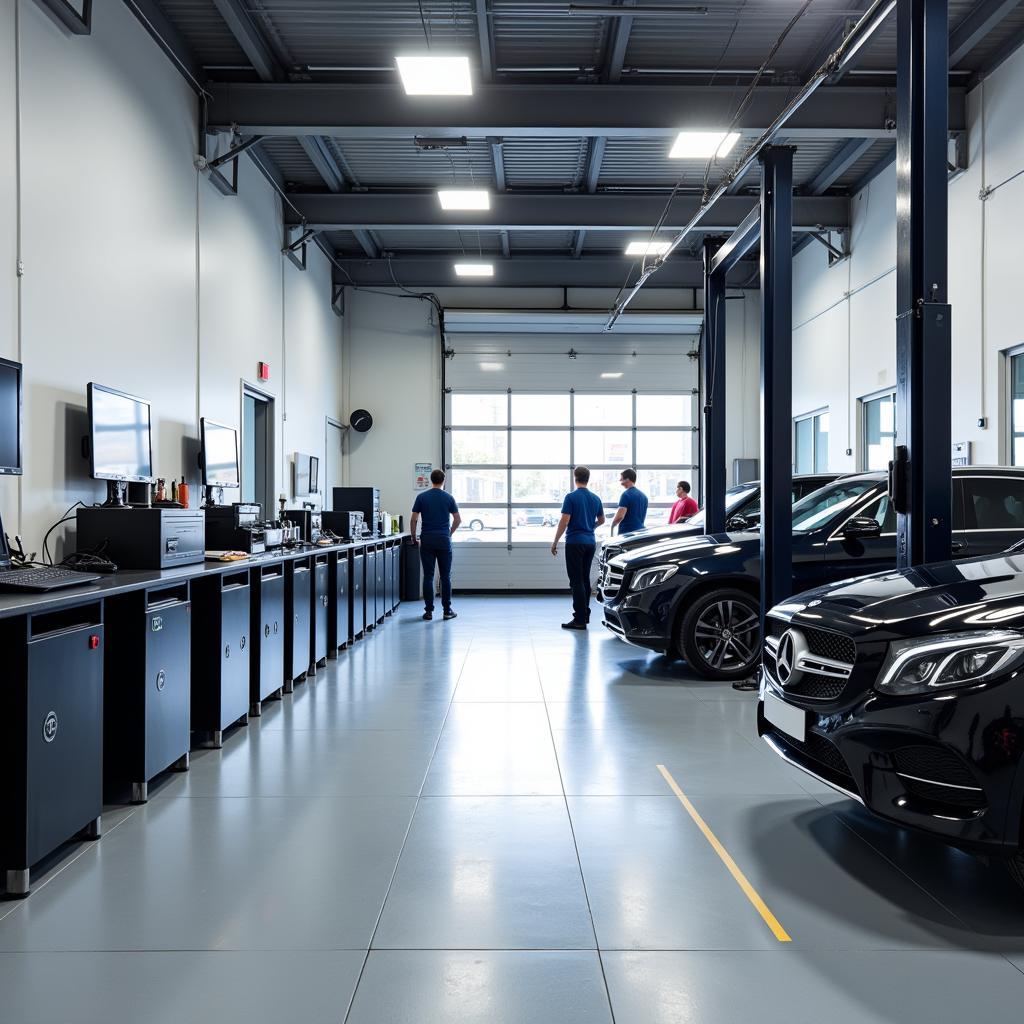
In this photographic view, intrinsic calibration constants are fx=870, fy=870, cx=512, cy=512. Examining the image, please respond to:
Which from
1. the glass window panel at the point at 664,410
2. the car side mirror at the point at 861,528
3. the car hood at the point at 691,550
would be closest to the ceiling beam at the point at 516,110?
the car hood at the point at 691,550

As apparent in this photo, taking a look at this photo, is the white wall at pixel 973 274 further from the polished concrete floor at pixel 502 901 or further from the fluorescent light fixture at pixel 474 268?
the polished concrete floor at pixel 502 901

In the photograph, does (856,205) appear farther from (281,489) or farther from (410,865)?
(410,865)

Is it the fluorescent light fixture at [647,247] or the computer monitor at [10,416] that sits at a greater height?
the fluorescent light fixture at [647,247]

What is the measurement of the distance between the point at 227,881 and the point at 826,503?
4930mm

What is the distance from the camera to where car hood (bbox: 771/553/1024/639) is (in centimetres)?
246

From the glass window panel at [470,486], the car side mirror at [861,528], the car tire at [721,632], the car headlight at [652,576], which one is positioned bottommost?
the car tire at [721,632]

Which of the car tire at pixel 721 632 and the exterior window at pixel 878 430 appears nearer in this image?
the car tire at pixel 721 632

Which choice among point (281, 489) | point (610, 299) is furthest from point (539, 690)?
point (610, 299)

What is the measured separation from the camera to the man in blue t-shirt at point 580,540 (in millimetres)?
9234

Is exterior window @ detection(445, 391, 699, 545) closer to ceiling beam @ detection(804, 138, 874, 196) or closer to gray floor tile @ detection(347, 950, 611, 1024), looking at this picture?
ceiling beam @ detection(804, 138, 874, 196)

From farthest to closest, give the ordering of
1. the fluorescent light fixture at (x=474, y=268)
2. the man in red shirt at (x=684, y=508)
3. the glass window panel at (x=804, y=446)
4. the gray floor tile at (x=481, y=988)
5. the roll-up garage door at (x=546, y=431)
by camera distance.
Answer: the roll-up garage door at (x=546, y=431) → the glass window panel at (x=804, y=446) → the fluorescent light fixture at (x=474, y=268) → the man in red shirt at (x=684, y=508) → the gray floor tile at (x=481, y=988)

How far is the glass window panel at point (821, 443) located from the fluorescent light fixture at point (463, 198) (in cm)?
571

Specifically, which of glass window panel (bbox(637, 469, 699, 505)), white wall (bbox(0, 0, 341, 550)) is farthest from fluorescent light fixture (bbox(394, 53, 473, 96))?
glass window panel (bbox(637, 469, 699, 505))

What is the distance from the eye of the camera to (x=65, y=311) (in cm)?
477
